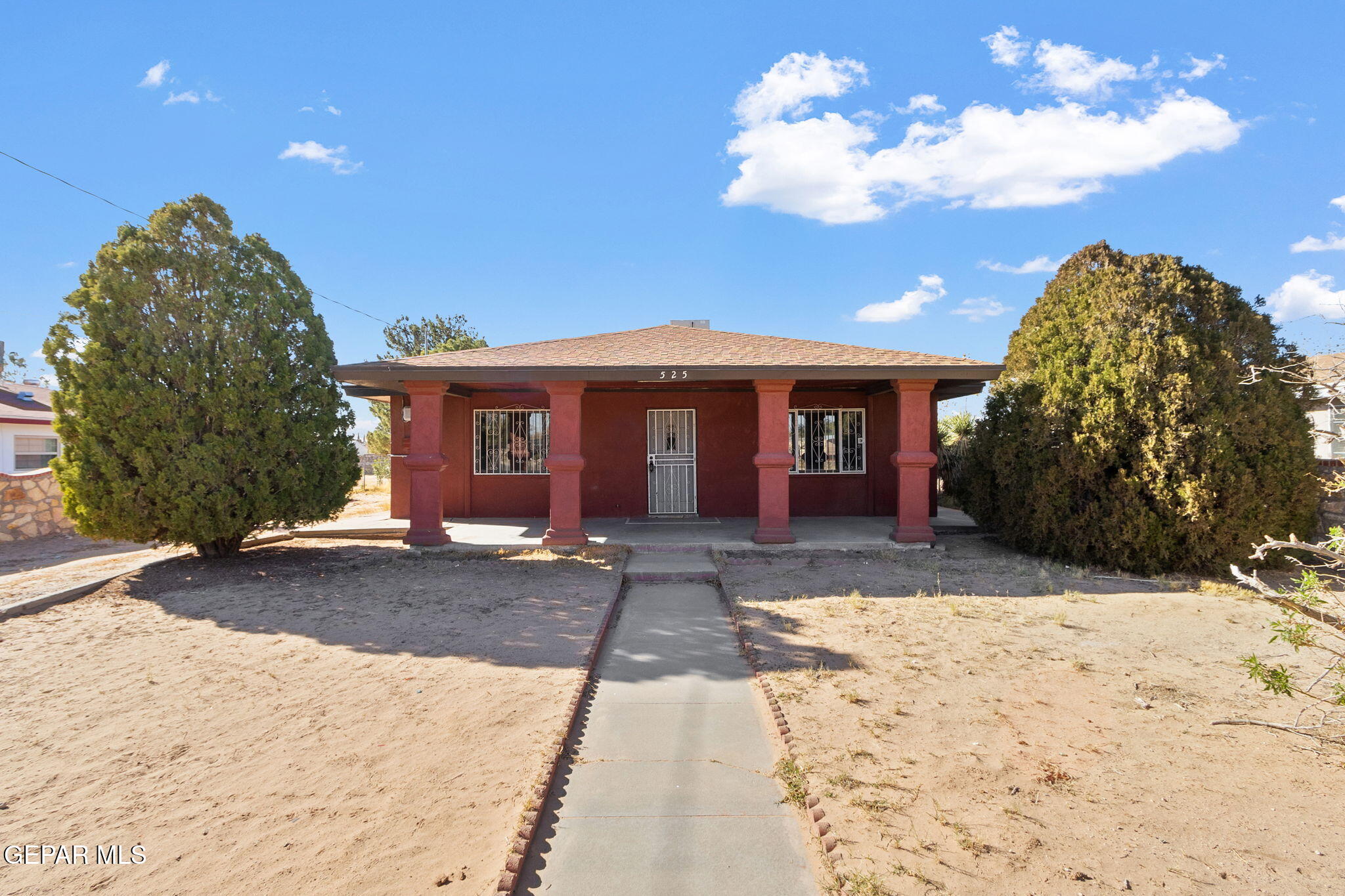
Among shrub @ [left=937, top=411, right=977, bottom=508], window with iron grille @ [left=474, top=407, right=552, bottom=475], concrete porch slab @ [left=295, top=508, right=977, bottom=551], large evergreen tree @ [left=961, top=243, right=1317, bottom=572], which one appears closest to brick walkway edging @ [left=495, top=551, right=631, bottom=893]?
concrete porch slab @ [left=295, top=508, right=977, bottom=551]

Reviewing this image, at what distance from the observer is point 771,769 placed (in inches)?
132

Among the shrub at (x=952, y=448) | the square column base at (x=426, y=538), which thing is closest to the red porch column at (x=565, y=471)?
the square column base at (x=426, y=538)

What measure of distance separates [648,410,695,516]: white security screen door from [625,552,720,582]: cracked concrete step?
3020 millimetres

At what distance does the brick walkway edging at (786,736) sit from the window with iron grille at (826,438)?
5995mm

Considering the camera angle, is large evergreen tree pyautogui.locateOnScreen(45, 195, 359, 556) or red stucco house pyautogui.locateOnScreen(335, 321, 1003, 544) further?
red stucco house pyautogui.locateOnScreen(335, 321, 1003, 544)

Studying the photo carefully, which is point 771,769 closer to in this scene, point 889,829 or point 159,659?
point 889,829

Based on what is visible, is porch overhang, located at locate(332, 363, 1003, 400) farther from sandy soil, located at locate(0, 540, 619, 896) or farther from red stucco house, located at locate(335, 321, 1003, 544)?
sandy soil, located at locate(0, 540, 619, 896)

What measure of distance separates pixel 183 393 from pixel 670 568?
5.88 meters

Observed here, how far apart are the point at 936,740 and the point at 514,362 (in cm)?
704

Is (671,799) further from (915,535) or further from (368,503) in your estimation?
(368,503)

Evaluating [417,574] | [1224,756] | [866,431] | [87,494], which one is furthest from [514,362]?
[1224,756]

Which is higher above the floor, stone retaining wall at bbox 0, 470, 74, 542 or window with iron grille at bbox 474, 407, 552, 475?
window with iron grille at bbox 474, 407, 552, 475

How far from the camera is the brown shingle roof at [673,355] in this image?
8.91 meters

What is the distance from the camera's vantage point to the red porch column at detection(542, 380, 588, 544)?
908 centimetres
